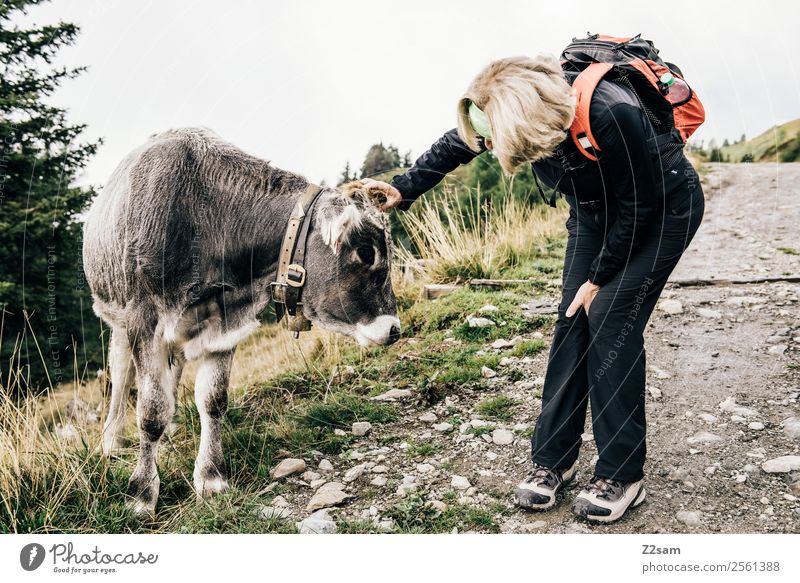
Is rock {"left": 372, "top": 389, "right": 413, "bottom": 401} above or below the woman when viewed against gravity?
below

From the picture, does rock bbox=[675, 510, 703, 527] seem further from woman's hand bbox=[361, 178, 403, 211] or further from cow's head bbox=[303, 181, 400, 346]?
woman's hand bbox=[361, 178, 403, 211]

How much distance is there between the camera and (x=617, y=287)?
2.86 meters

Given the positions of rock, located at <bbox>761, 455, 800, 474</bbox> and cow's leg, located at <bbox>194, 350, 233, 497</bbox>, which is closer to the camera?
rock, located at <bbox>761, 455, 800, 474</bbox>

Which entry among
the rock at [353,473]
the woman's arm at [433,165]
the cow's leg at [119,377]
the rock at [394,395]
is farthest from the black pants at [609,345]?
the cow's leg at [119,377]

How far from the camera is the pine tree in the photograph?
13.3 ft

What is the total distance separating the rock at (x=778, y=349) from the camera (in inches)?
157

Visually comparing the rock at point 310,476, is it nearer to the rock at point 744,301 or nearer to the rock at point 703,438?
the rock at point 703,438

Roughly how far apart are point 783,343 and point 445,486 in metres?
2.42

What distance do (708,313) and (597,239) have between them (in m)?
2.17

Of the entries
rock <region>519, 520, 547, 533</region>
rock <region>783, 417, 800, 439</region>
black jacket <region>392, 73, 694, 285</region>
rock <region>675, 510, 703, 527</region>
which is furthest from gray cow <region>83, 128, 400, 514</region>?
rock <region>783, 417, 800, 439</region>

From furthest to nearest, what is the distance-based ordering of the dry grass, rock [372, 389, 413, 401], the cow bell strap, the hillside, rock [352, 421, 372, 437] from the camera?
1. the dry grass
2. the hillside
3. rock [372, 389, 413, 401]
4. rock [352, 421, 372, 437]
5. the cow bell strap

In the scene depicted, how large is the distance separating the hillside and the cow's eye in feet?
10.1
